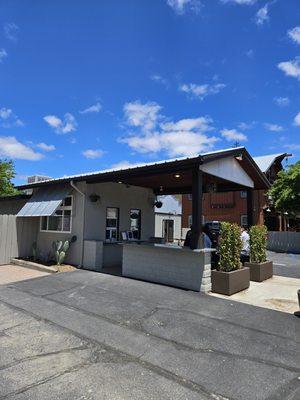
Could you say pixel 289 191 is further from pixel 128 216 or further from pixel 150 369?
pixel 150 369

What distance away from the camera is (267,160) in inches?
1206

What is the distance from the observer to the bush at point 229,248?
8.12 meters

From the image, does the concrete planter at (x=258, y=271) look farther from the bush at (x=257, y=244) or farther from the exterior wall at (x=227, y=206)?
the exterior wall at (x=227, y=206)

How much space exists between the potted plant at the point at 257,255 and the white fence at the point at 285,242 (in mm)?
14227

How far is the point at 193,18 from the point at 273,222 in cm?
2584

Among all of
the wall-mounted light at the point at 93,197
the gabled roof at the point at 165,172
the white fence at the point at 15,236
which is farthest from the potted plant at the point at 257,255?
the white fence at the point at 15,236

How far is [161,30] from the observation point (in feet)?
34.9

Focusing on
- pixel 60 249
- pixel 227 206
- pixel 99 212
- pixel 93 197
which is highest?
pixel 227 206

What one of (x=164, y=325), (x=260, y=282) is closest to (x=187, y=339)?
(x=164, y=325)

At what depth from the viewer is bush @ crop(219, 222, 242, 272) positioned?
812 centimetres

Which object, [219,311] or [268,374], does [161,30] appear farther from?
[268,374]

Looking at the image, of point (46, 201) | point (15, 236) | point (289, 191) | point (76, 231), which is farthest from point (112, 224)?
point (289, 191)

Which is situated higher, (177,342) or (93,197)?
(93,197)

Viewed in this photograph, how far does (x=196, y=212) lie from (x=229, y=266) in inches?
65.1
